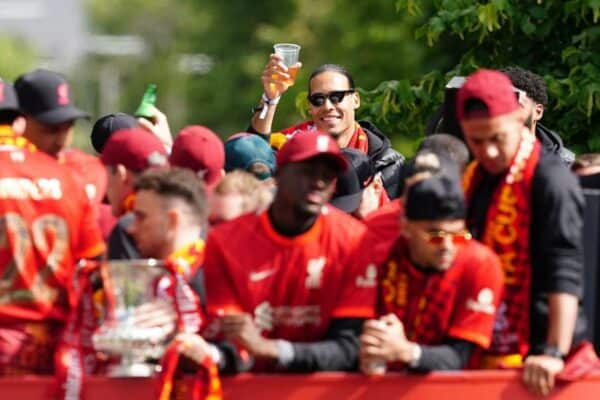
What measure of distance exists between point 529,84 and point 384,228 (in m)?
2.95

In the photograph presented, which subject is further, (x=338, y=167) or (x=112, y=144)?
(x=112, y=144)

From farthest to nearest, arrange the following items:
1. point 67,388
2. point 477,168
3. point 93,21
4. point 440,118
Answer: point 93,21
point 440,118
point 477,168
point 67,388

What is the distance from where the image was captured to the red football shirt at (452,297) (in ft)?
26.5

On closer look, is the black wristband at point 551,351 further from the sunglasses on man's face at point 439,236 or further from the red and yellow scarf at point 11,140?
the red and yellow scarf at point 11,140

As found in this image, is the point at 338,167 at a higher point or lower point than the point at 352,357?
higher

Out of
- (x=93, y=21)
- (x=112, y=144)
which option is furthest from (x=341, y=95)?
(x=93, y=21)

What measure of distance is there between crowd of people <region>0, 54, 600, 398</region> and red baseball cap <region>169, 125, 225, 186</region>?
2.62ft

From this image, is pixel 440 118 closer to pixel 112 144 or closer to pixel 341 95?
pixel 341 95

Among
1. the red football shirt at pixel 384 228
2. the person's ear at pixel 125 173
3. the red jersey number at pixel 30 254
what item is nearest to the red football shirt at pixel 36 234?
the red jersey number at pixel 30 254

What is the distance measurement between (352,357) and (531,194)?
3.16ft

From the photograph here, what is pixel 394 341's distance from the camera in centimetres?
788

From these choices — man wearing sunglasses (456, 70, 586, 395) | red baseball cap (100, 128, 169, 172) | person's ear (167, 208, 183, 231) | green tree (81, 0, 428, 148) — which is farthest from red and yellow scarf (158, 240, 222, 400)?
green tree (81, 0, 428, 148)

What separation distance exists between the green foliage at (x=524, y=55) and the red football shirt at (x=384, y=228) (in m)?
4.10

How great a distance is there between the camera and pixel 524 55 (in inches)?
542
